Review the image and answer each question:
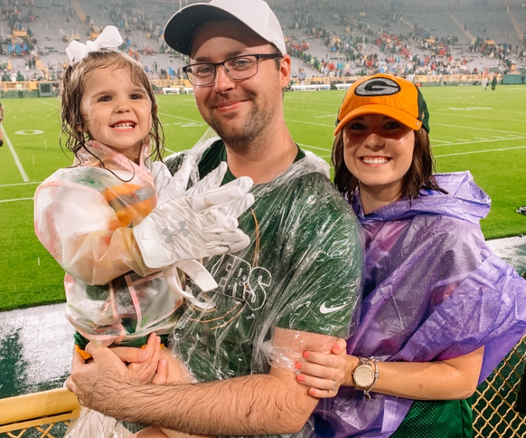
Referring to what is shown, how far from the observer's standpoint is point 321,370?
4.28ft

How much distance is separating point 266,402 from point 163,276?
1.58 ft

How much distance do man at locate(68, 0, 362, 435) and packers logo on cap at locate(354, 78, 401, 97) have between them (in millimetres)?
277

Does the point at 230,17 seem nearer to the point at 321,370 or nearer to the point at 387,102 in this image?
the point at 387,102

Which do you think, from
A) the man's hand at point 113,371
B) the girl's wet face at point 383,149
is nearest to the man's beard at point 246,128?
the girl's wet face at point 383,149

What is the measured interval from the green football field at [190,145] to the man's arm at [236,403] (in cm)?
96

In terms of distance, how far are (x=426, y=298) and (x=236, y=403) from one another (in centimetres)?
66

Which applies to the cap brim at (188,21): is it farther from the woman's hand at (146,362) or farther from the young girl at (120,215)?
the woman's hand at (146,362)

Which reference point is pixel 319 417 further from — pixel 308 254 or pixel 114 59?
pixel 114 59

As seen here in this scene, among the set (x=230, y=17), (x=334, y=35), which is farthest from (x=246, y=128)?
(x=334, y=35)

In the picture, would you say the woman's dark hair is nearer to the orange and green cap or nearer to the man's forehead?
the orange and green cap

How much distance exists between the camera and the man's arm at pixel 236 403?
132cm

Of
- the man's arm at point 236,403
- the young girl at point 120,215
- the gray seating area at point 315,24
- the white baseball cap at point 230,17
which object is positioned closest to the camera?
the young girl at point 120,215

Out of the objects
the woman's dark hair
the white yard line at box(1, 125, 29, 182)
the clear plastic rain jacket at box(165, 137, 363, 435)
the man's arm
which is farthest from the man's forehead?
the white yard line at box(1, 125, 29, 182)

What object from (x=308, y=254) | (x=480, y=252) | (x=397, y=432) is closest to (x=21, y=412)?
(x=308, y=254)
